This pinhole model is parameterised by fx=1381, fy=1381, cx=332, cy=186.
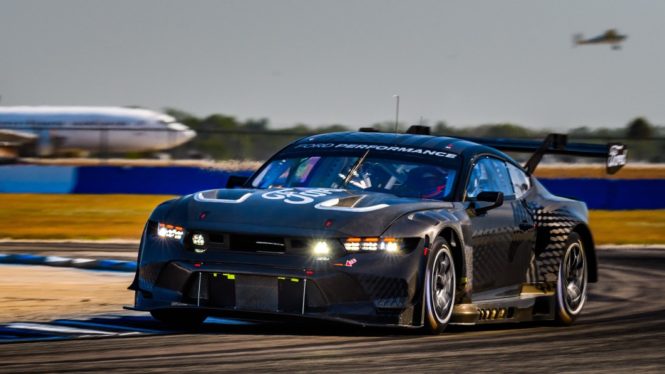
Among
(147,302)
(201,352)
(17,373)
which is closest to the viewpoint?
(17,373)

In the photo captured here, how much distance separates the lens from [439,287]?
25.9 feet

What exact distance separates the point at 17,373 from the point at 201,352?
1.14 meters

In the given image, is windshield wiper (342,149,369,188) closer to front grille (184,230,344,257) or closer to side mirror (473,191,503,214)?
side mirror (473,191,503,214)

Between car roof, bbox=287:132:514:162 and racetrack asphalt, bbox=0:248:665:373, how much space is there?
3.88ft

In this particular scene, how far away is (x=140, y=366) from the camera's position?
238 inches

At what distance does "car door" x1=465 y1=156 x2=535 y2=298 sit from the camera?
8438mm

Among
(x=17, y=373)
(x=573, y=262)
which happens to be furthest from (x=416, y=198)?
(x=17, y=373)

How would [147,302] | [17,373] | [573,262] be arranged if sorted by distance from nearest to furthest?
1. [17,373]
2. [147,302]
3. [573,262]

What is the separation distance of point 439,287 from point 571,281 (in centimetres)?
232

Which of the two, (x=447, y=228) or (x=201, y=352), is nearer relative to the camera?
(x=201, y=352)

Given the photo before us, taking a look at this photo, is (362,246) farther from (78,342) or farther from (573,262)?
(573,262)

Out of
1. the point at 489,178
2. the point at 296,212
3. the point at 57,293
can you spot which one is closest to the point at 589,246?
the point at 489,178

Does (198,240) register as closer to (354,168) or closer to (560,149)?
(354,168)

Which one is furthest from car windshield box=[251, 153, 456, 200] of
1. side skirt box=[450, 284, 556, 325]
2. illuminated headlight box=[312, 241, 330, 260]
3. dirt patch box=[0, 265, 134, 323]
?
dirt patch box=[0, 265, 134, 323]
